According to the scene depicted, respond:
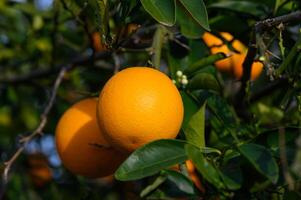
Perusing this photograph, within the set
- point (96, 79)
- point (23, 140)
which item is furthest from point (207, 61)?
point (96, 79)

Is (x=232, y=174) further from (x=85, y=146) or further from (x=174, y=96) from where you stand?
(x=85, y=146)

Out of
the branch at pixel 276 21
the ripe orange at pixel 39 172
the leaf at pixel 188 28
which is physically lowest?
the ripe orange at pixel 39 172

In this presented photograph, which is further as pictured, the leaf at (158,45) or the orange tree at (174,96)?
the leaf at (158,45)

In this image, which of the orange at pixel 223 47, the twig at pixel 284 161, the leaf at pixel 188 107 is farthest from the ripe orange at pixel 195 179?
the orange at pixel 223 47

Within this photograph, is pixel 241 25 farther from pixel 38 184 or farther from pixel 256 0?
pixel 38 184

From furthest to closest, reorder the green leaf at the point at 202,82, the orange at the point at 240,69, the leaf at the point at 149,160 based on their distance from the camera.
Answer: the orange at the point at 240,69 → the green leaf at the point at 202,82 → the leaf at the point at 149,160

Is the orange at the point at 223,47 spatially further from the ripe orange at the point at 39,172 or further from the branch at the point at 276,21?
the ripe orange at the point at 39,172

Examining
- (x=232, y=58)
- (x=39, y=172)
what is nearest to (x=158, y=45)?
(x=232, y=58)
